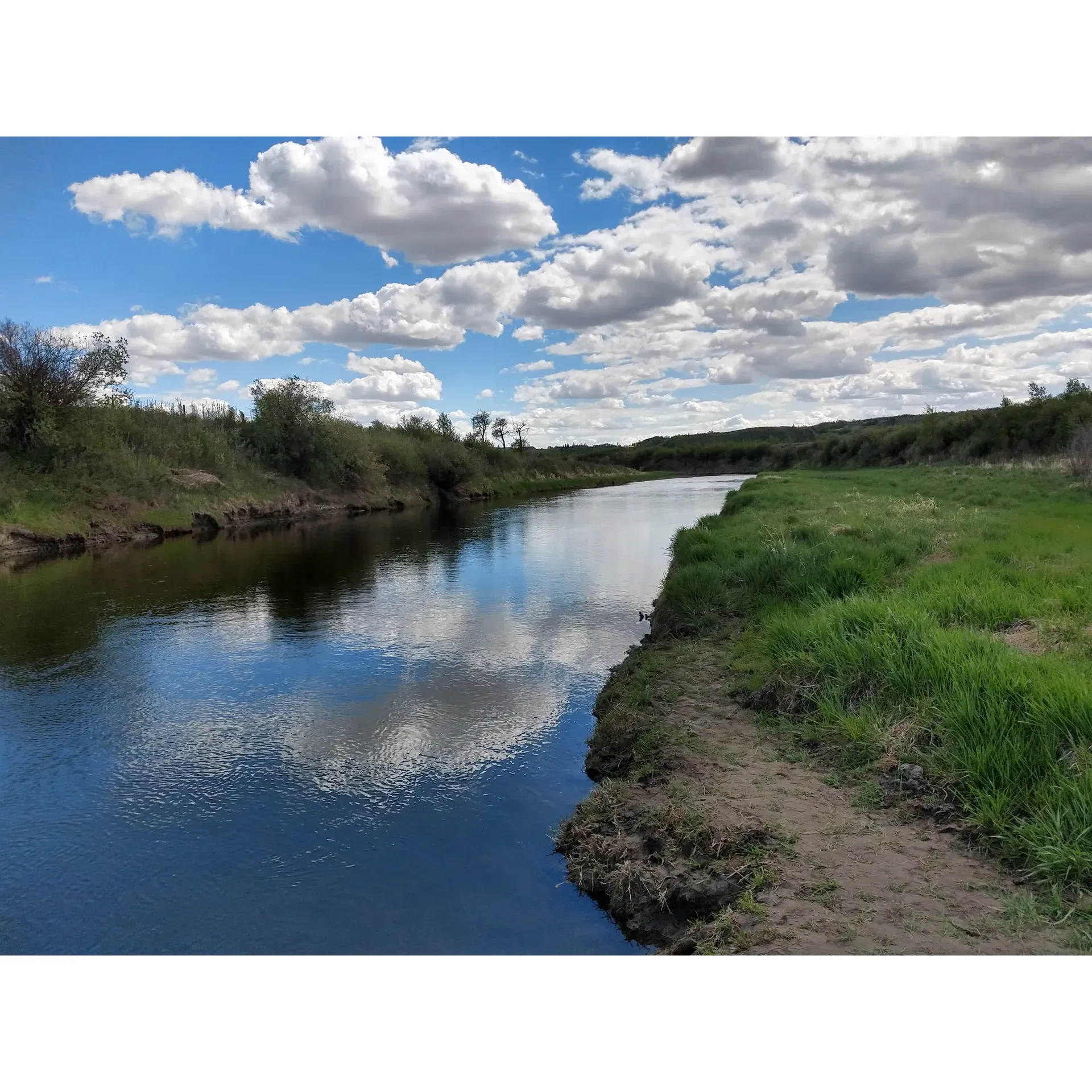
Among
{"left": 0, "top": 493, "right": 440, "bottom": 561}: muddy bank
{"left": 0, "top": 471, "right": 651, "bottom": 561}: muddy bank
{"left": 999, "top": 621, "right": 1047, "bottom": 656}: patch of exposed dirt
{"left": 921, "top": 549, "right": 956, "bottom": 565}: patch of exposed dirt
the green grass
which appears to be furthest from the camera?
{"left": 0, "top": 471, "right": 651, "bottom": 561}: muddy bank

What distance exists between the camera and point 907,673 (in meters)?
6.62

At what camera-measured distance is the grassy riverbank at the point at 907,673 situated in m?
4.90

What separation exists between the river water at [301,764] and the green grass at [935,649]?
2.33m

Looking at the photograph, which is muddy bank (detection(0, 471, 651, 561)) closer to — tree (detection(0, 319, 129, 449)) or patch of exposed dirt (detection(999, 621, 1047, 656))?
tree (detection(0, 319, 129, 449))

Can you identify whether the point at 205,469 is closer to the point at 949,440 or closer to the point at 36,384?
the point at 36,384

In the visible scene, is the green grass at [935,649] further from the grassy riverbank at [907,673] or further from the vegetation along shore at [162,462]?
the vegetation along shore at [162,462]

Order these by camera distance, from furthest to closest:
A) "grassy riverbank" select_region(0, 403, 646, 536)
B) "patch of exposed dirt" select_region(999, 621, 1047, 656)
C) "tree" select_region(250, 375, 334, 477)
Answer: "tree" select_region(250, 375, 334, 477) → "grassy riverbank" select_region(0, 403, 646, 536) → "patch of exposed dirt" select_region(999, 621, 1047, 656)

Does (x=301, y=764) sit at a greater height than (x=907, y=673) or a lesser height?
lesser

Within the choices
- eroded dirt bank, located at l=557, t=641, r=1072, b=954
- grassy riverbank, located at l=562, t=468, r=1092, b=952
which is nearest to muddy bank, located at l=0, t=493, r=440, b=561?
grassy riverbank, located at l=562, t=468, r=1092, b=952

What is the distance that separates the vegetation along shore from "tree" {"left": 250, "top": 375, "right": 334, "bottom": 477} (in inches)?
3.0

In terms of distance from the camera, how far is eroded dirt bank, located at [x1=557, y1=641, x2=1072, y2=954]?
402 cm

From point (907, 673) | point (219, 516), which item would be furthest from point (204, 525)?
point (907, 673)

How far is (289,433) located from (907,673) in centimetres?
4891

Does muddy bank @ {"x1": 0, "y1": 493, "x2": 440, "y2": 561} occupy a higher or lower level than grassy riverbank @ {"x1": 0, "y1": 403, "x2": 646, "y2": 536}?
lower
